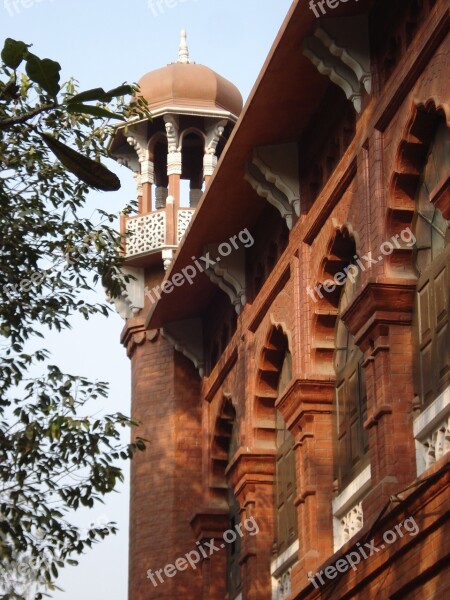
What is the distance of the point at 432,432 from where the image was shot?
411 inches

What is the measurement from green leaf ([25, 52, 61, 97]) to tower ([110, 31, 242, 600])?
12477 mm

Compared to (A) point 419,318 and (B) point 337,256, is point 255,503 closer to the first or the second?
(B) point 337,256

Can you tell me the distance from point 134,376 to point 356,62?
861 cm

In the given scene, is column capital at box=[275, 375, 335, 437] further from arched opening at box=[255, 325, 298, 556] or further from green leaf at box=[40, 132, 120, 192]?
green leaf at box=[40, 132, 120, 192]

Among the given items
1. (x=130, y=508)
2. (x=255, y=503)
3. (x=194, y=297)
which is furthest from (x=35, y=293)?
(x=130, y=508)

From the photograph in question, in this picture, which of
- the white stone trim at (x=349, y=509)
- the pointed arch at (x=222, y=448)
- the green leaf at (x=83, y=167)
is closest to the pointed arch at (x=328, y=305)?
the white stone trim at (x=349, y=509)

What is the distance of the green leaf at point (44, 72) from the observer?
183 inches

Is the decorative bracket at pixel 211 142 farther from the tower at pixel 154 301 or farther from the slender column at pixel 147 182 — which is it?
the slender column at pixel 147 182

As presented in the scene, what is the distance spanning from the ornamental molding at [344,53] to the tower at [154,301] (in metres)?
5.01

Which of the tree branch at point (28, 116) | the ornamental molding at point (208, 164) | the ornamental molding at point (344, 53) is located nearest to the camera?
the tree branch at point (28, 116)

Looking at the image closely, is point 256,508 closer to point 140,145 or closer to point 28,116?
point 140,145

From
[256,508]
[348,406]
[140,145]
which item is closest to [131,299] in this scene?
[140,145]

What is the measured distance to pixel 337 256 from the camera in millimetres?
13312

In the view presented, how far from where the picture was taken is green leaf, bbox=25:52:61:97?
4637mm
